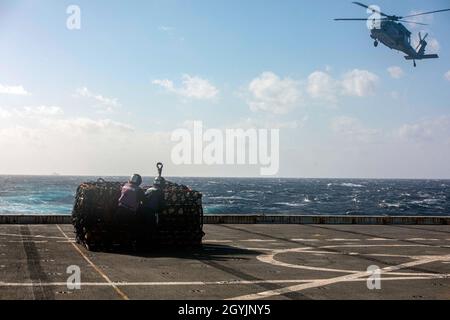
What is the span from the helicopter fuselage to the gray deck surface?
24167 millimetres

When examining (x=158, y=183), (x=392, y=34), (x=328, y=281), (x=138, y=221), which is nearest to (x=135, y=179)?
(x=158, y=183)

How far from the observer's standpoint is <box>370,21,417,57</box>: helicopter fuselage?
46.2 metres

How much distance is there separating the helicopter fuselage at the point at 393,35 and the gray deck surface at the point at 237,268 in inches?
951

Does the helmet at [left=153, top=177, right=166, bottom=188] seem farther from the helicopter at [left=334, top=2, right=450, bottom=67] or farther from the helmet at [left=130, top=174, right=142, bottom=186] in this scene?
the helicopter at [left=334, top=2, right=450, bottom=67]

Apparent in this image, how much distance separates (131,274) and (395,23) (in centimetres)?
3929

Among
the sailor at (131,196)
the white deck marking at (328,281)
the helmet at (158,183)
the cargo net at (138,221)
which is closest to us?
the white deck marking at (328,281)

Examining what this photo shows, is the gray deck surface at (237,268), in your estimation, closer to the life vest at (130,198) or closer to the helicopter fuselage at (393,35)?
the life vest at (130,198)

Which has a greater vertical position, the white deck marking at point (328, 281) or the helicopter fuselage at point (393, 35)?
the helicopter fuselage at point (393, 35)

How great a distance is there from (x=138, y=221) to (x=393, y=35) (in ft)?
111

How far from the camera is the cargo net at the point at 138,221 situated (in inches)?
832

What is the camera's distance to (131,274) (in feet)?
51.5

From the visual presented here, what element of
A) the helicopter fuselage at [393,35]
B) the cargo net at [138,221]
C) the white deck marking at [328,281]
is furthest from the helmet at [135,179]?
the helicopter fuselage at [393,35]

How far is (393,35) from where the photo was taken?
4697cm
